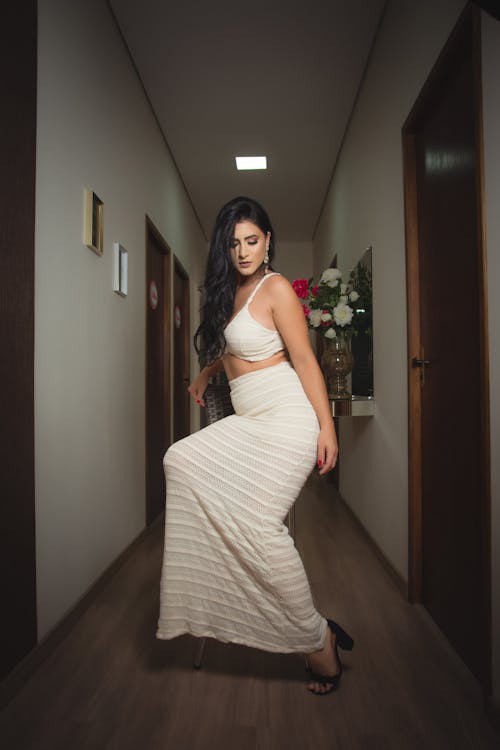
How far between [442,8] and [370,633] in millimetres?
2249

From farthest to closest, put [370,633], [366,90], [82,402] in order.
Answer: [366,90]
[82,402]
[370,633]

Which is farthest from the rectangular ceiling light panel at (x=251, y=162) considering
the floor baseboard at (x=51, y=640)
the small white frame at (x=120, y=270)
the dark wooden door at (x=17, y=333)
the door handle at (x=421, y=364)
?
the floor baseboard at (x=51, y=640)

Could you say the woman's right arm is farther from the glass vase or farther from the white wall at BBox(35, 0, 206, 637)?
the glass vase

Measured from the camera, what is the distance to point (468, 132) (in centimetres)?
152

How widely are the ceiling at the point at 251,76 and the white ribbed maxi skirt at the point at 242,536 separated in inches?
90.1

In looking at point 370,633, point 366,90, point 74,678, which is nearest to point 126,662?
point 74,678

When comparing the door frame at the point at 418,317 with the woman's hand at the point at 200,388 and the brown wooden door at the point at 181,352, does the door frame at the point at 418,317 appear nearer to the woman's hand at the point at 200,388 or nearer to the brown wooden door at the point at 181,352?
the woman's hand at the point at 200,388

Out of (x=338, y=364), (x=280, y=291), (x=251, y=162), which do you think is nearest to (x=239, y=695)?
(x=280, y=291)

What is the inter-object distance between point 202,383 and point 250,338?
0.43 meters

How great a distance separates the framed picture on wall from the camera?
2.04 meters

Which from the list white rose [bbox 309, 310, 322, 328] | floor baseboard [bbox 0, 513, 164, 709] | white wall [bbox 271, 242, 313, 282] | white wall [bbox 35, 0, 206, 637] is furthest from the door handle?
white wall [bbox 271, 242, 313, 282]

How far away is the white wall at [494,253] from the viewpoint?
127 centimetres

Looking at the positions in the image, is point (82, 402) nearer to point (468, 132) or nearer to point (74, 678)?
point (74, 678)

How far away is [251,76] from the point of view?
3.12m
